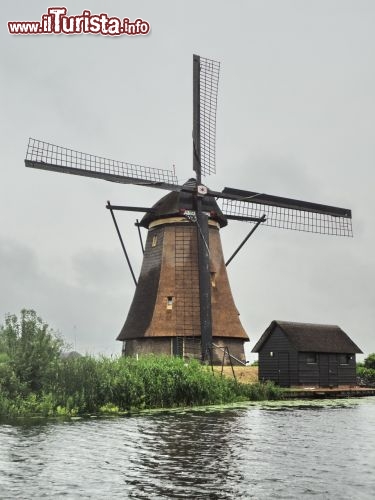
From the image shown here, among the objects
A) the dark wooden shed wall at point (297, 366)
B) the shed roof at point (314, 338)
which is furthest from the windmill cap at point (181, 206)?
the dark wooden shed wall at point (297, 366)

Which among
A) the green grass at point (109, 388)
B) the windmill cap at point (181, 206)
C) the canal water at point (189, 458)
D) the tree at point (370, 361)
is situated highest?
the windmill cap at point (181, 206)

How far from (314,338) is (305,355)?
4.33 feet

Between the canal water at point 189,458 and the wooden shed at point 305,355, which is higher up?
the wooden shed at point 305,355

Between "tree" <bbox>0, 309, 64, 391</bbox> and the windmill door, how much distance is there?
15.6 meters

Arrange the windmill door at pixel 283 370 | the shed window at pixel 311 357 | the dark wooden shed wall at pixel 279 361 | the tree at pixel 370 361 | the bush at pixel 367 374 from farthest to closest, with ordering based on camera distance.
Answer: the tree at pixel 370 361 → the bush at pixel 367 374 → the shed window at pixel 311 357 → the windmill door at pixel 283 370 → the dark wooden shed wall at pixel 279 361

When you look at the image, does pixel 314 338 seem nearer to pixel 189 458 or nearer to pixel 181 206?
pixel 181 206

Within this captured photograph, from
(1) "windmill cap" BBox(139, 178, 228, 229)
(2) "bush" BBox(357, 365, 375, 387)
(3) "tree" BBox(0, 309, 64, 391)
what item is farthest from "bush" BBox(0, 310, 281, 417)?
(2) "bush" BBox(357, 365, 375, 387)

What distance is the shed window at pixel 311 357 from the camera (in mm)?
33594

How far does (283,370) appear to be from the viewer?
33.6 meters

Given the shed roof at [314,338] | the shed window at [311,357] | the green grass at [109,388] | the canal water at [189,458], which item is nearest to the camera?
the canal water at [189,458]

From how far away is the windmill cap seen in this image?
2927cm

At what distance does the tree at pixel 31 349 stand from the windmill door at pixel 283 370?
15.6 metres

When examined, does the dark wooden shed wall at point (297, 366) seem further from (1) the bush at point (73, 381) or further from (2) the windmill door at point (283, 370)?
(1) the bush at point (73, 381)

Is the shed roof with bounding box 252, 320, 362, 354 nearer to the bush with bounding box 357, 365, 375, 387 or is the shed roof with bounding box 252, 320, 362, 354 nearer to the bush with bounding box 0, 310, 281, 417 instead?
the bush with bounding box 357, 365, 375, 387
